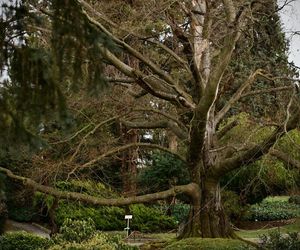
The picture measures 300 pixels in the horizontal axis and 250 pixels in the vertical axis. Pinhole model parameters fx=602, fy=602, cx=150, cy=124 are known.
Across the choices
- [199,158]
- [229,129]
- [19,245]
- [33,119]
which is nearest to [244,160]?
[199,158]

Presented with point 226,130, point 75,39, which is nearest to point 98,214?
point 226,130

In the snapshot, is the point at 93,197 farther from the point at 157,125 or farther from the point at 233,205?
the point at 233,205

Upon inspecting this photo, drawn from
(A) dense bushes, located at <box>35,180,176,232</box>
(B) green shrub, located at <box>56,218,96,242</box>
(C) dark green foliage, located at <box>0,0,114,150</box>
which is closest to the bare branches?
(B) green shrub, located at <box>56,218,96,242</box>

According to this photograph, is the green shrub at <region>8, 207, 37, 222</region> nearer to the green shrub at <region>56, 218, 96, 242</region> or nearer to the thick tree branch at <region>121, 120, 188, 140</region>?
the thick tree branch at <region>121, 120, 188, 140</region>

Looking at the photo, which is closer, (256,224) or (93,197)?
(93,197)

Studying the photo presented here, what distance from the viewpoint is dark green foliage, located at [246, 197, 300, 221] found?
35000mm

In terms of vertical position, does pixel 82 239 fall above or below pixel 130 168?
below

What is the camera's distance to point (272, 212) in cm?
3662

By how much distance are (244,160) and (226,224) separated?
89.9 inches

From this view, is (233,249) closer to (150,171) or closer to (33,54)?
(33,54)

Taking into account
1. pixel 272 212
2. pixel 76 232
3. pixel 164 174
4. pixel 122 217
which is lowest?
pixel 76 232

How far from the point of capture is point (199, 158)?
16984mm

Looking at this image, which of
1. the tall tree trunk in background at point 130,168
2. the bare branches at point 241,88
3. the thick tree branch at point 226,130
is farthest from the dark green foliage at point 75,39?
the tall tree trunk in background at point 130,168

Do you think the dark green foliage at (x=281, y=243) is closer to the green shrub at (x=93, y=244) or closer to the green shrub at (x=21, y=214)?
the green shrub at (x=93, y=244)
